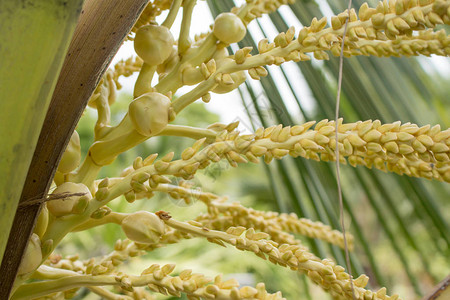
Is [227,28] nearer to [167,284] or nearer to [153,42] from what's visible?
[153,42]

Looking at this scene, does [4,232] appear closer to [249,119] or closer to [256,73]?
[256,73]

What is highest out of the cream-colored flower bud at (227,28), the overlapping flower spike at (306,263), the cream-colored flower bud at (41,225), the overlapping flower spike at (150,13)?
the overlapping flower spike at (150,13)

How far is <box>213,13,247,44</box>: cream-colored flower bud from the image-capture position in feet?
0.96

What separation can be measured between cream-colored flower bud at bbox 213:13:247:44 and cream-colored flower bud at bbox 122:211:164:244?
12cm

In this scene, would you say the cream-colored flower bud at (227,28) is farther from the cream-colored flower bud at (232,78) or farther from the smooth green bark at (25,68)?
the smooth green bark at (25,68)

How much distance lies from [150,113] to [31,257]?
0.33 feet

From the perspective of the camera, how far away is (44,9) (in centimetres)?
18

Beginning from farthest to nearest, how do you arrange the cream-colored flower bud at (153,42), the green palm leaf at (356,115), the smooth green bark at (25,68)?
the green palm leaf at (356,115) → the cream-colored flower bud at (153,42) → the smooth green bark at (25,68)

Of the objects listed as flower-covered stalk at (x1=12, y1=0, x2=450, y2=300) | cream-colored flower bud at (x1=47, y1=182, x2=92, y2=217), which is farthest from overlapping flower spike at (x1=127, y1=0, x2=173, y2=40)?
cream-colored flower bud at (x1=47, y1=182, x2=92, y2=217)

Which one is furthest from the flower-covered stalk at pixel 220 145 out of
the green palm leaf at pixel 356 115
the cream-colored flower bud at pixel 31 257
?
the green palm leaf at pixel 356 115

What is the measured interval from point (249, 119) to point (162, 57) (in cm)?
19

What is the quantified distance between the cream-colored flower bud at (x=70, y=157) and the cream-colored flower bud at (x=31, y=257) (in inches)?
1.8

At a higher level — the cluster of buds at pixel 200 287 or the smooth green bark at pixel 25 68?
the smooth green bark at pixel 25 68

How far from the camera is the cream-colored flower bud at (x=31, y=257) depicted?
248mm
